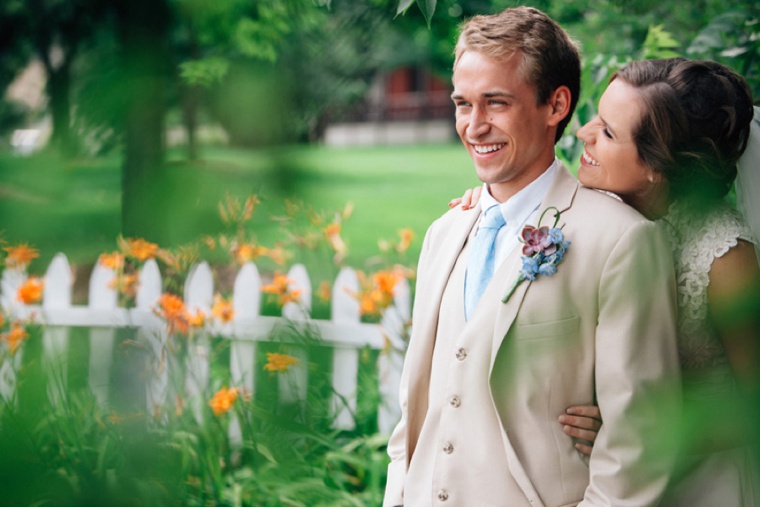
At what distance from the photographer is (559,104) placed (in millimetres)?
1496

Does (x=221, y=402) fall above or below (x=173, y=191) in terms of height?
below

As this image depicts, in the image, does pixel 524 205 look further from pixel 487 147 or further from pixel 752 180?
pixel 752 180

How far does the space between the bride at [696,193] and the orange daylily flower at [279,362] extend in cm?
89

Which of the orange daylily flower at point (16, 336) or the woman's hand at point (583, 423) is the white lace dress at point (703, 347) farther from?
the orange daylily flower at point (16, 336)

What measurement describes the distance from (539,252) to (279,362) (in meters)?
0.86

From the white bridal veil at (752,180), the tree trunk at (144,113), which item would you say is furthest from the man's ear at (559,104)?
the tree trunk at (144,113)

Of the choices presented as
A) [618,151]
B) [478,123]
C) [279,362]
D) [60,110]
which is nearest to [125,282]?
[279,362]

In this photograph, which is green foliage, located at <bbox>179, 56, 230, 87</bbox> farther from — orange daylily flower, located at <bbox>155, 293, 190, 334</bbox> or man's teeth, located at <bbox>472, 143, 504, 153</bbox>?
man's teeth, located at <bbox>472, 143, 504, 153</bbox>

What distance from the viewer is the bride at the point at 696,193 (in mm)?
1339

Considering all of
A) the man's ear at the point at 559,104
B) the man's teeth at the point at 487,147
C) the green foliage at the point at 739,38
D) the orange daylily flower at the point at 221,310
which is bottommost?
the orange daylily flower at the point at 221,310

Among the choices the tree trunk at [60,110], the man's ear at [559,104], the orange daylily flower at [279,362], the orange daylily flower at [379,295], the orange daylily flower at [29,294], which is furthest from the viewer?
the orange daylily flower at [379,295]

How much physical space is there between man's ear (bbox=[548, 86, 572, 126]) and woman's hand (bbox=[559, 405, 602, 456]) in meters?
0.54

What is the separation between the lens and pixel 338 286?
10.2 ft

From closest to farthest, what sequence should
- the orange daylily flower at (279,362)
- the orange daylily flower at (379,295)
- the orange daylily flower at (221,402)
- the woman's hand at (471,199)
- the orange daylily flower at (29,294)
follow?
1. the orange daylily flower at (279,362)
2. the orange daylily flower at (29,294)
3. the woman's hand at (471,199)
4. the orange daylily flower at (221,402)
5. the orange daylily flower at (379,295)
